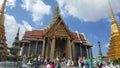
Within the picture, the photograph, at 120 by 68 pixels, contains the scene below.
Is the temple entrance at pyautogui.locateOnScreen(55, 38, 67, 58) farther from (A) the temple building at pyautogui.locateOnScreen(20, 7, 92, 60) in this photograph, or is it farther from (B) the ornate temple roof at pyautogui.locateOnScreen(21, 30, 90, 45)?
(B) the ornate temple roof at pyautogui.locateOnScreen(21, 30, 90, 45)

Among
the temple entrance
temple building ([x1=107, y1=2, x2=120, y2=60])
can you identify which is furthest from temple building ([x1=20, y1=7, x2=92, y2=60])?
temple building ([x1=107, y1=2, x2=120, y2=60])

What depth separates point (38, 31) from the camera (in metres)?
44.2

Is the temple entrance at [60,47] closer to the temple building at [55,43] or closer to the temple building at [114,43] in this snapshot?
the temple building at [55,43]

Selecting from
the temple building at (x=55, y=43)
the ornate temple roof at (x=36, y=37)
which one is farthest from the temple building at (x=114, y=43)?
the ornate temple roof at (x=36, y=37)

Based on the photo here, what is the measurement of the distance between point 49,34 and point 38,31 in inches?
308

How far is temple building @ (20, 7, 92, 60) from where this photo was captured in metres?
36.4

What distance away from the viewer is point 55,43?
3741 cm

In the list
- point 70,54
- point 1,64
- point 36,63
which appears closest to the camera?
point 1,64

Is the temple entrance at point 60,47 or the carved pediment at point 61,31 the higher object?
the carved pediment at point 61,31

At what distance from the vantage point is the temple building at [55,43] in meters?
36.4

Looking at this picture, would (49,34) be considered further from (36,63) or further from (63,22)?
(36,63)

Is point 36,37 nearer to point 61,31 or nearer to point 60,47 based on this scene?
point 60,47

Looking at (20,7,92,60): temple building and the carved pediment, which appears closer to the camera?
(20,7,92,60): temple building

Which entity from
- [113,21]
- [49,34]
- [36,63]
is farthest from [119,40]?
[36,63]
